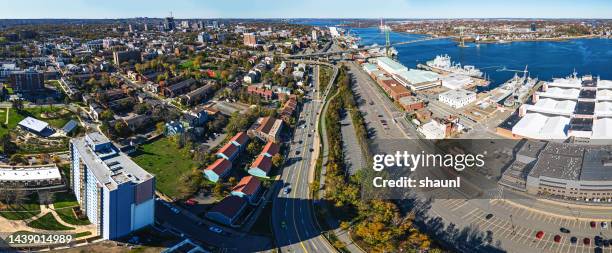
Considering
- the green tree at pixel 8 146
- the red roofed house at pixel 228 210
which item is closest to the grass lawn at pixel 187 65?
the green tree at pixel 8 146

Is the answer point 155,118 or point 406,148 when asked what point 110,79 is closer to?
point 155,118

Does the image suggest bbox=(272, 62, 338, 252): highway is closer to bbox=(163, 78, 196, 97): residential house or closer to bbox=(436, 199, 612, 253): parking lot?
bbox=(436, 199, 612, 253): parking lot

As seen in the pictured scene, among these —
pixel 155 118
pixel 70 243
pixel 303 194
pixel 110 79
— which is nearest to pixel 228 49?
pixel 110 79

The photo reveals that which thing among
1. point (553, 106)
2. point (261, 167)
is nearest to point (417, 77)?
point (553, 106)

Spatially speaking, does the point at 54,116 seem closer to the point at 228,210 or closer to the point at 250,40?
the point at 228,210

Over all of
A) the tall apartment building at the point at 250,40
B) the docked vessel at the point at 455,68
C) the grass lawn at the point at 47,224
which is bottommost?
the grass lawn at the point at 47,224

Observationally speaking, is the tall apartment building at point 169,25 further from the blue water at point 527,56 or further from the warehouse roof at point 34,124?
the warehouse roof at point 34,124
